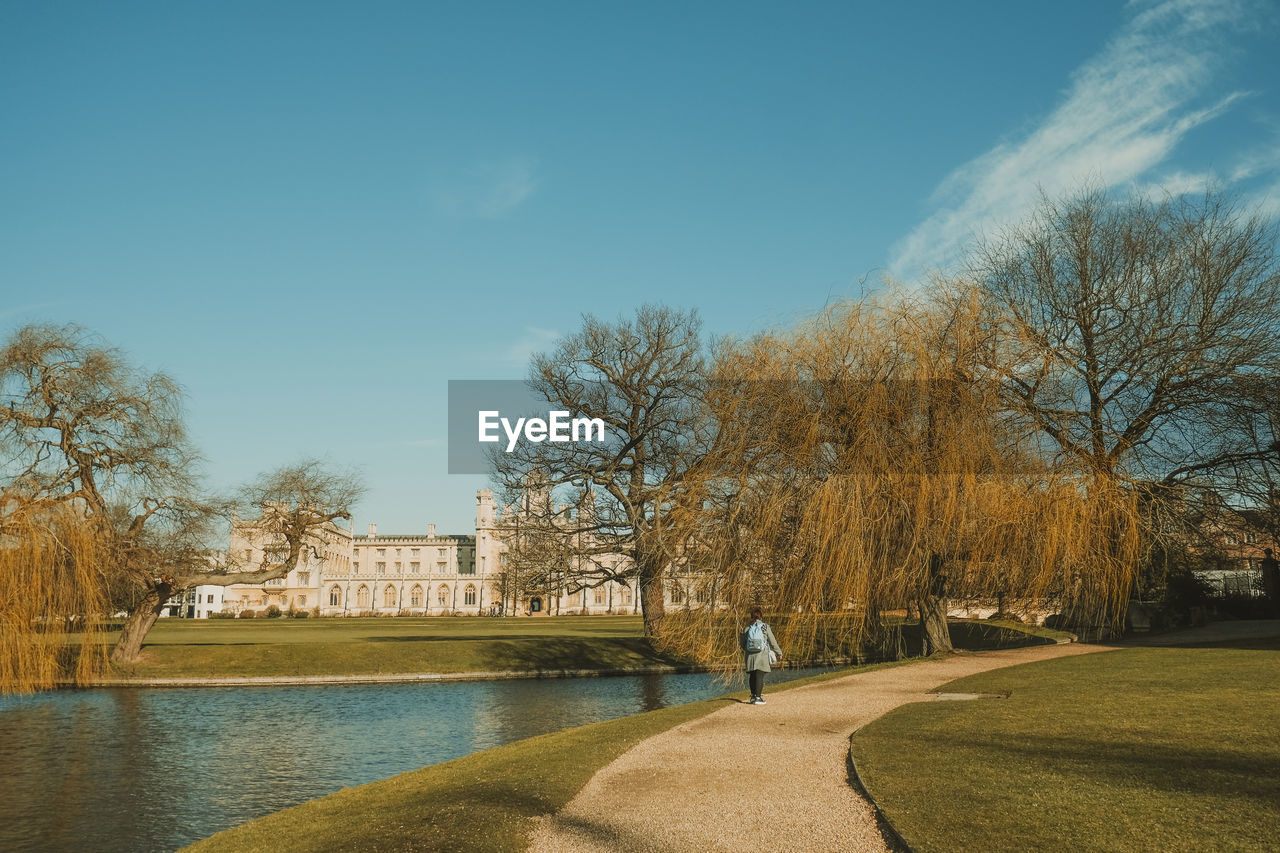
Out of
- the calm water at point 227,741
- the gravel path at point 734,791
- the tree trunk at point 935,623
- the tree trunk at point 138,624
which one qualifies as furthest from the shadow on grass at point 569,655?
the gravel path at point 734,791

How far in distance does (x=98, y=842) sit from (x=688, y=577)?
11601 mm

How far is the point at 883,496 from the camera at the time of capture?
1800cm

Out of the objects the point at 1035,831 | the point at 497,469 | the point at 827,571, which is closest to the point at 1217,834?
the point at 1035,831

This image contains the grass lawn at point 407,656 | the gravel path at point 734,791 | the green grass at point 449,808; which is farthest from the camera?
the grass lawn at point 407,656

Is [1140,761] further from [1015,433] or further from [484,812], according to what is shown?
[1015,433]

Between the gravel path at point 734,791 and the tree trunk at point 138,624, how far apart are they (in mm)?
21744

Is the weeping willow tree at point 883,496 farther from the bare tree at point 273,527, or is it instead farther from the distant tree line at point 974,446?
the bare tree at point 273,527

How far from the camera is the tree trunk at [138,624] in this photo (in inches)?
A: 1118

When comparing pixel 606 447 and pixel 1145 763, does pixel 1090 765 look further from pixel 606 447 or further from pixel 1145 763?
pixel 606 447

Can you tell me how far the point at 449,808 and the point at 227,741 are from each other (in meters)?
11.2

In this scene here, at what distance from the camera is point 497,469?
33.6 m

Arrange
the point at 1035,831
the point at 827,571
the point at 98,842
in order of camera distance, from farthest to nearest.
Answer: the point at 827,571 < the point at 98,842 < the point at 1035,831

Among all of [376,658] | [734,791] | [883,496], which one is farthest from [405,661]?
[734,791]

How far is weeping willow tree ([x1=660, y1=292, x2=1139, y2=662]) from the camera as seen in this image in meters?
17.8
